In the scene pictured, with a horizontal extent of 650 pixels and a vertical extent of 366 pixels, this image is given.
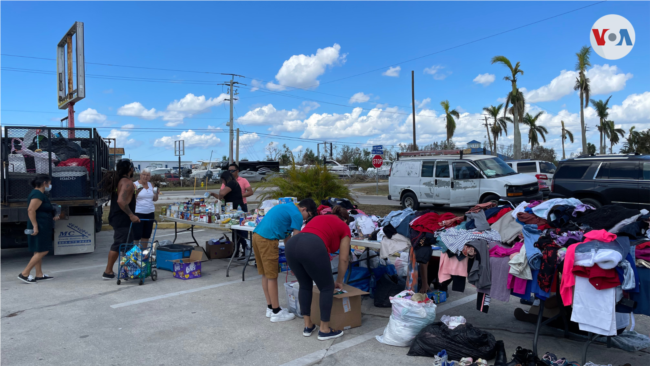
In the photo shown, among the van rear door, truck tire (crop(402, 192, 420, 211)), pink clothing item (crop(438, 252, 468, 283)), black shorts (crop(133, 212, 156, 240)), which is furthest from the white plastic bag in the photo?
truck tire (crop(402, 192, 420, 211))

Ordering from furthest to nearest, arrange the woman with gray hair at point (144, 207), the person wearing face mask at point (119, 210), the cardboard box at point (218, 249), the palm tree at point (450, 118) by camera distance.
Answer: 1. the palm tree at point (450, 118)
2. the cardboard box at point (218, 249)
3. the woman with gray hair at point (144, 207)
4. the person wearing face mask at point (119, 210)

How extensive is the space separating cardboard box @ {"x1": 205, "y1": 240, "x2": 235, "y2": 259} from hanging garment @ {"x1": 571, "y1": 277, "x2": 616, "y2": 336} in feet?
22.5

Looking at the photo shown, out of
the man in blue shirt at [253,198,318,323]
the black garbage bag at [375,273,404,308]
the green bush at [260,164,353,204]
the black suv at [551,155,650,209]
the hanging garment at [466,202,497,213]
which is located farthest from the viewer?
the green bush at [260,164,353,204]

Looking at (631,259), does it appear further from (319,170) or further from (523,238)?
(319,170)

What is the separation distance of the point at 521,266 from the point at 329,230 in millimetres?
1865

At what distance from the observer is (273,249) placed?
529cm

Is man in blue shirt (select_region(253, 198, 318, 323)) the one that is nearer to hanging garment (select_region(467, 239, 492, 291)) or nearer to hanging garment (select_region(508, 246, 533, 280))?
hanging garment (select_region(467, 239, 492, 291))

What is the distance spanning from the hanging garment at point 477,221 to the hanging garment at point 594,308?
115 centimetres

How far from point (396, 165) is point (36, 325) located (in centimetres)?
1353

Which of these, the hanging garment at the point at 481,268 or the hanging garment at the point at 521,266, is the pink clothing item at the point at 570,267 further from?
the hanging garment at the point at 481,268

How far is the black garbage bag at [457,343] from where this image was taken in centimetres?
409

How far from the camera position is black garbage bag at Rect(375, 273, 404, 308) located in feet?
19.2

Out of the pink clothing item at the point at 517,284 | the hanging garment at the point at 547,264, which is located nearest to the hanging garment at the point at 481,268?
the pink clothing item at the point at 517,284

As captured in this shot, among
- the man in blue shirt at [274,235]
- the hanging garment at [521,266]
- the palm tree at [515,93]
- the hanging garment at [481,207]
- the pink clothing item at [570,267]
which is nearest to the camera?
the pink clothing item at [570,267]
